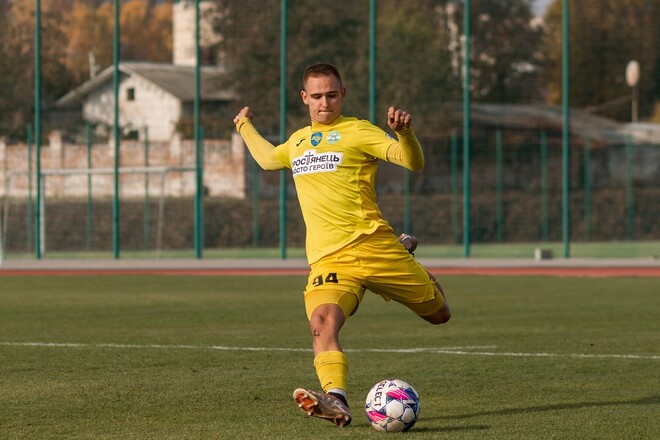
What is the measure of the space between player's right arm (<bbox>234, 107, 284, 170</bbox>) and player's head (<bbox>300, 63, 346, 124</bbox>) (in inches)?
25.9

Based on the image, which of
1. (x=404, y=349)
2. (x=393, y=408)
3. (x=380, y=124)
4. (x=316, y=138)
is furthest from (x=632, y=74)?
(x=393, y=408)

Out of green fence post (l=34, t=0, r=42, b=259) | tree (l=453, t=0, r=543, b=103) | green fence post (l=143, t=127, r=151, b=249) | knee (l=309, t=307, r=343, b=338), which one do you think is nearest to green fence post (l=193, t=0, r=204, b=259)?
green fence post (l=143, t=127, r=151, b=249)

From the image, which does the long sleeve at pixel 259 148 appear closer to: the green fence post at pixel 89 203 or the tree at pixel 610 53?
the green fence post at pixel 89 203

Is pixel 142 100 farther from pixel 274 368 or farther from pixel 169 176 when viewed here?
pixel 274 368

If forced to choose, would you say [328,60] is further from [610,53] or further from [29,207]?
[29,207]

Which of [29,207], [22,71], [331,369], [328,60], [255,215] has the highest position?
[22,71]

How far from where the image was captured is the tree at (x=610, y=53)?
Answer: 4000 cm

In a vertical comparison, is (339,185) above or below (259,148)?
below

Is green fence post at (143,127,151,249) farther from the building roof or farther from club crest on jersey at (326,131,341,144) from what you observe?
club crest on jersey at (326,131,341,144)

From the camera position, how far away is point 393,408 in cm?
764

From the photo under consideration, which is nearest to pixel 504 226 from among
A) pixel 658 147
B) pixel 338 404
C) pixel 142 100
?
pixel 658 147

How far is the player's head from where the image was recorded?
27.3 feet

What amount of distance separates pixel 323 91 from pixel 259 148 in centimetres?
107

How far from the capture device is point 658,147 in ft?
138
